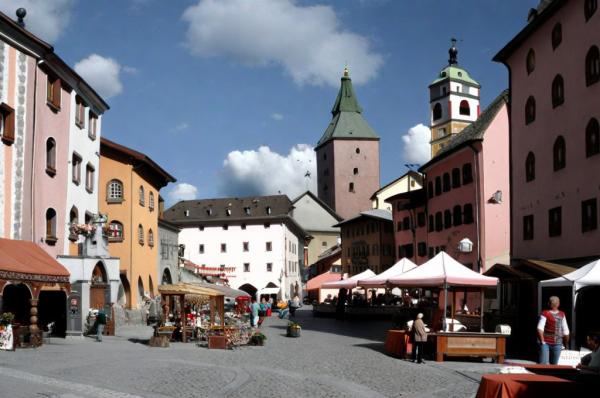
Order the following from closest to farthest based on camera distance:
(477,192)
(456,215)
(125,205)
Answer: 1. (125,205)
2. (477,192)
3. (456,215)

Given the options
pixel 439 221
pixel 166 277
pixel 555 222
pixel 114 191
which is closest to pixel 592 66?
pixel 555 222

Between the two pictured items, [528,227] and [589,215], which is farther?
[528,227]

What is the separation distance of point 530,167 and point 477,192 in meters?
13.3

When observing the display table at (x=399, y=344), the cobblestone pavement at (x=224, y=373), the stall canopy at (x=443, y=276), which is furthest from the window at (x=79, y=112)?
the display table at (x=399, y=344)

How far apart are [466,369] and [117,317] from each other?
23.8 metres

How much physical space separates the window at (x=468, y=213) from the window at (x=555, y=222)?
16315 millimetres

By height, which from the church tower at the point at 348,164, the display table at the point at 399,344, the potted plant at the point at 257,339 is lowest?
the potted plant at the point at 257,339

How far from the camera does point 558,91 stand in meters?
29.2

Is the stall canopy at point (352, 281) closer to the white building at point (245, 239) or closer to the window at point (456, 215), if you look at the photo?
the window at point (456, 215)

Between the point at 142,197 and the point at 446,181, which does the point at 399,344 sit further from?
the point at 446,181

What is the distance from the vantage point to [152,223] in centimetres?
4906

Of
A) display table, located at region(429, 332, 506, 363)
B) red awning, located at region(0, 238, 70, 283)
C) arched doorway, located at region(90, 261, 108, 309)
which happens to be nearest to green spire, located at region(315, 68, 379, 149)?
arched doorway, located at region(90, 261, 108, 309)

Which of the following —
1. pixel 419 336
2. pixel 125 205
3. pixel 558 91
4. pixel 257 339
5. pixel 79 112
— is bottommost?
pixel 257 339

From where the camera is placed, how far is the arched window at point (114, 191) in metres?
A: 44.1
